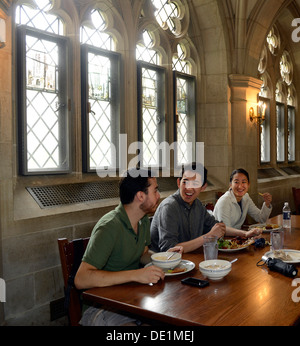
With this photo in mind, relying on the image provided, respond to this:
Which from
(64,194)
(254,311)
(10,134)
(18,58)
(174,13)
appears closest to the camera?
(254,311)

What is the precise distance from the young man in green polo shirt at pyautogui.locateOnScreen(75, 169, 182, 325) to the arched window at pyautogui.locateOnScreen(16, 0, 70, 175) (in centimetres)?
141

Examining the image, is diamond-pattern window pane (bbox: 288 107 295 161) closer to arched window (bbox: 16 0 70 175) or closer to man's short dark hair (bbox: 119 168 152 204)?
arched window (bbox: 16 0 70 175)

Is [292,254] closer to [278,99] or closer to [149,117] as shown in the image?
[149,117]

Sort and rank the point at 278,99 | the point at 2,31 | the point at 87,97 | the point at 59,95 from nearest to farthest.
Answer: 1. the point at 2,31
2. the point at 59,95
3. the point at 87,97
4. the point at 278,99

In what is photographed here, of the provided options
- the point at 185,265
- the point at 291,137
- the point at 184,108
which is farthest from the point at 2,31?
the point at 291,137

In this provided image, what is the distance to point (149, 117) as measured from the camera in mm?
4418

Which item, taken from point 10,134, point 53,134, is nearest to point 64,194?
point 53,134

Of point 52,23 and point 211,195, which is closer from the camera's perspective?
point 52,23

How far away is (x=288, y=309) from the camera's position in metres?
1.42

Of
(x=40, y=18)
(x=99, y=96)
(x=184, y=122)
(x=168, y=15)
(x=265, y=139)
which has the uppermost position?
(x=168, y=15)

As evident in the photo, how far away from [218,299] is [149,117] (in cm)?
316

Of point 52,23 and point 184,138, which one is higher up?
point 52,23
